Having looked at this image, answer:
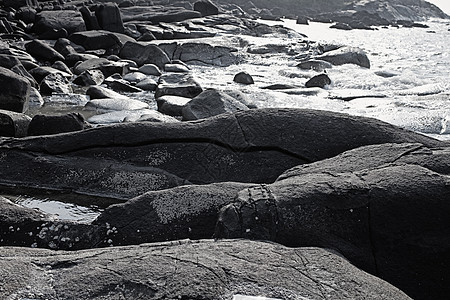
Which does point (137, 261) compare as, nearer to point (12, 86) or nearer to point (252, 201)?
point (252, 201)

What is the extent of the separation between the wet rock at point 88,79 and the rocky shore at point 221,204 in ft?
7.21

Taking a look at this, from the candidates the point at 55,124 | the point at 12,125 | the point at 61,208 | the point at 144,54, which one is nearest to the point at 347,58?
the point at 144,54

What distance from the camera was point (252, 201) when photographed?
121 inches

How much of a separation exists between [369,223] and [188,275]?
1169 mm

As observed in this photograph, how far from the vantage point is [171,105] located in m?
8.61

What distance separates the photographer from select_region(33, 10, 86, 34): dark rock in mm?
17875

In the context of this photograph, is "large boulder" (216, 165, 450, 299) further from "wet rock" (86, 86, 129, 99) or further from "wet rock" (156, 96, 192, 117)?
"wet rock" (86, 86, 129, 99)

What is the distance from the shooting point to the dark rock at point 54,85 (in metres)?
9.88

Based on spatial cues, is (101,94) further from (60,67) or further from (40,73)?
(60,67)

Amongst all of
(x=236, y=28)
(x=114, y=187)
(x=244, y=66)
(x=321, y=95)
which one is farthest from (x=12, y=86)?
(x=236, y=28)

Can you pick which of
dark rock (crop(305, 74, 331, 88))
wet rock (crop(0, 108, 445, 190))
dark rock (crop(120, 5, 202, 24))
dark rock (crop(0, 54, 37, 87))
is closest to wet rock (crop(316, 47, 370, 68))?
dark rock (crop(305, 74, 331, 88))

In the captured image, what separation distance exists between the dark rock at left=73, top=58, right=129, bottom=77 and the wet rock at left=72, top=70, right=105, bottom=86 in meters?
0.88

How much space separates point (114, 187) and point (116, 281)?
2.46 m

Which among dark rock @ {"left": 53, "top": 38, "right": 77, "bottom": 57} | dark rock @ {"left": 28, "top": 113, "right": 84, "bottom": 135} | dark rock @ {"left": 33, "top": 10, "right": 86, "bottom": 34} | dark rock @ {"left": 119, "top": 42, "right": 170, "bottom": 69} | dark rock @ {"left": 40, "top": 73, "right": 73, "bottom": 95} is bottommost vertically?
dark rock @ {"left": 33, "top": 10, "right": 86, "bottom": 34}
